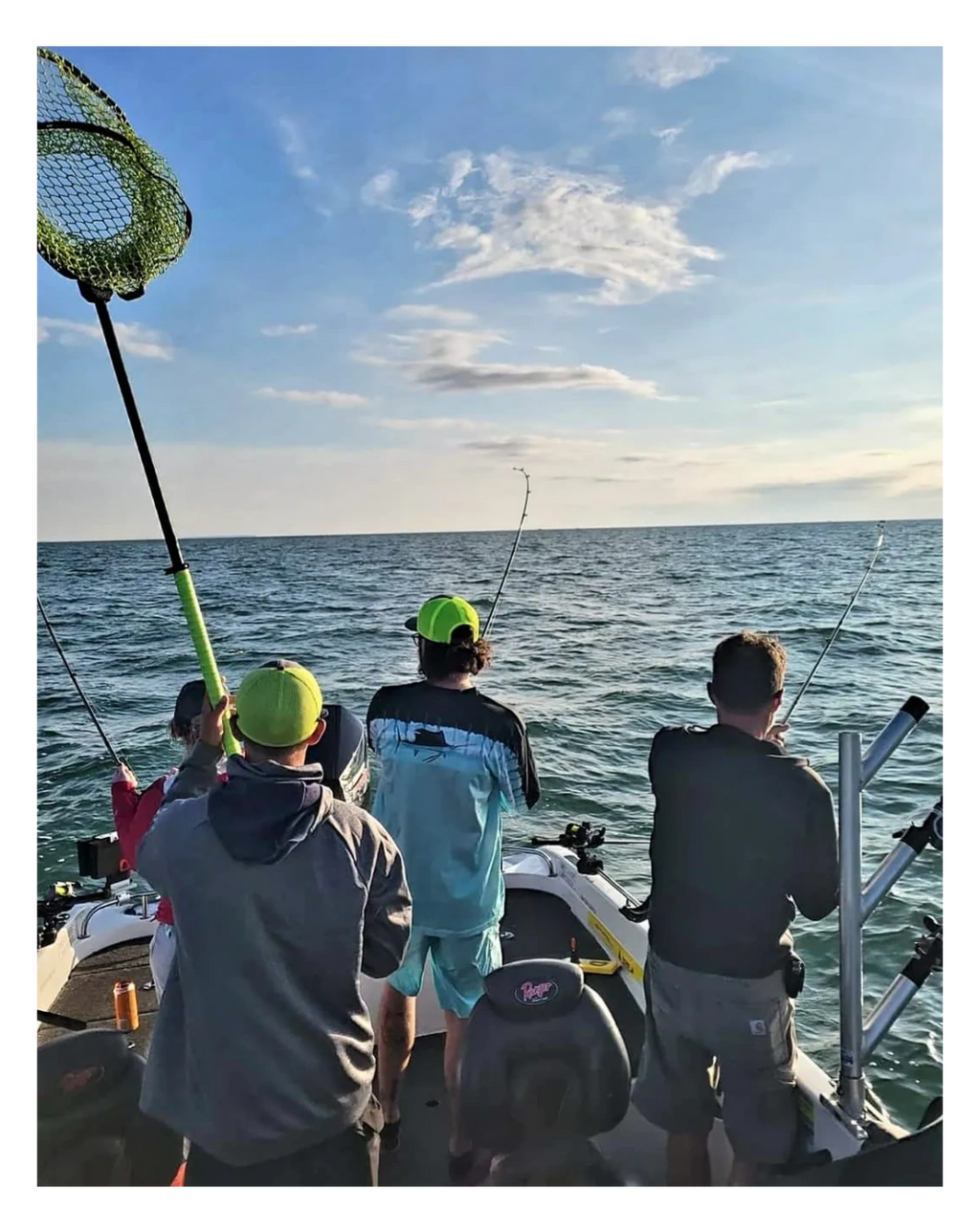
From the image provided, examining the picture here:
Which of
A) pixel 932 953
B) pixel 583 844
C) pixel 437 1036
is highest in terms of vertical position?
pixel 932 953

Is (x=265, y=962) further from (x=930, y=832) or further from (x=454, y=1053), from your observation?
(x=930, y=832)

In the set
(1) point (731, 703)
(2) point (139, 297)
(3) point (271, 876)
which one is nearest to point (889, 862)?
(1) point (731, 703)

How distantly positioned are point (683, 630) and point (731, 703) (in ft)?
71.3

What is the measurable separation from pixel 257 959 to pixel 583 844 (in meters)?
3.66

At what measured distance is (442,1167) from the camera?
307 cm

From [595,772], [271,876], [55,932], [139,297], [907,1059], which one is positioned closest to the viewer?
[271,876]

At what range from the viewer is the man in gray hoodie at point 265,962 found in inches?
71.5

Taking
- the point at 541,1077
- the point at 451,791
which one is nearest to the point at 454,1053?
the point at 451,791

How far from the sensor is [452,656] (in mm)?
2869

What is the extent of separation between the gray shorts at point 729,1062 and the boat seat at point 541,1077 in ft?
1.17

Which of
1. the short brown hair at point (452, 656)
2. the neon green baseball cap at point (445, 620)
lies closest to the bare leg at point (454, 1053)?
the short brown hair at point (452, 656)

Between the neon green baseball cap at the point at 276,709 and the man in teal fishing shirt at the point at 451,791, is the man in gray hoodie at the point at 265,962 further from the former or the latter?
the man in teal fishing shirt at the point at 451,791

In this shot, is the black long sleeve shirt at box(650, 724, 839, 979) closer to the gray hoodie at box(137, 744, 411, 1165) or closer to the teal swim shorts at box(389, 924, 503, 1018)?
the teal swim shorts at box(389, 924, 503, 1018)
